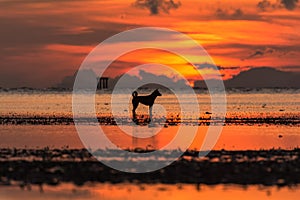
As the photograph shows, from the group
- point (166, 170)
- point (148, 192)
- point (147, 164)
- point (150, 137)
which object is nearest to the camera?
point (148, 192)

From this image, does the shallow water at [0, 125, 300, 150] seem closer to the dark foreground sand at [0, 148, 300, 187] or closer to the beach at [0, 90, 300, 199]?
the beach at [0, 90, 300, 199]

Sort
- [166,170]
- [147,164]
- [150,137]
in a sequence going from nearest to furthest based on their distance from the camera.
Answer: [166,170] < [147,164] < [150,137]

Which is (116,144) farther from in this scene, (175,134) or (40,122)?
(40,122)

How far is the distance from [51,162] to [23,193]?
606 cm

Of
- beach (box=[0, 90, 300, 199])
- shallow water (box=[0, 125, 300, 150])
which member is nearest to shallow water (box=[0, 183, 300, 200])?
beach (box=[0, 90, 300, 199])

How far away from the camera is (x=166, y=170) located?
2614 centimetres

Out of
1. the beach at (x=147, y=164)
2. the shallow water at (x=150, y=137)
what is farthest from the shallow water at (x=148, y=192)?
the shallow water at (x=150, y=137)

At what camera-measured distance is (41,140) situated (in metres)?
38.4

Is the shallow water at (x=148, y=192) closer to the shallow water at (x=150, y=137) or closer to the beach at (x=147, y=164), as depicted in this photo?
the beach at (x=147, y=164)

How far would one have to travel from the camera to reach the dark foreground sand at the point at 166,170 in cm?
2421

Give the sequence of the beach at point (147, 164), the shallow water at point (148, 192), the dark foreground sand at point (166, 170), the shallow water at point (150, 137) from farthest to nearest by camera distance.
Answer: the shallow water at point (150, 137) < the dark foreground sand at point (166, 170) < the beach at point (147, 164) < the shallow water at point (148, 192)

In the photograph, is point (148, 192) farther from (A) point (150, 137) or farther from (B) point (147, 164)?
(A) point (150, 137)

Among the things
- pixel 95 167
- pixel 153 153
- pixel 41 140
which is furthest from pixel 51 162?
pixel 41 140

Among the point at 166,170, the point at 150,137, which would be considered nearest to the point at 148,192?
the point at 166,170
